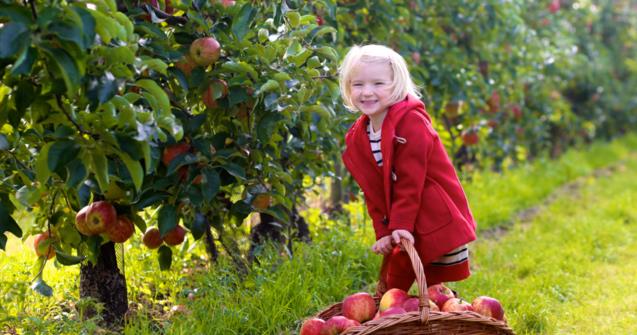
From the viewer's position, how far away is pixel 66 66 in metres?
1.90

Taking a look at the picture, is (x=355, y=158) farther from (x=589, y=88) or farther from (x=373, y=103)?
(x=589, y=88)

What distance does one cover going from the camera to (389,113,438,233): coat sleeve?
2617 millimetres

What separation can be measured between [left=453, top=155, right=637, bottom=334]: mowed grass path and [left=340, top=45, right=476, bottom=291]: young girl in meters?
0.70

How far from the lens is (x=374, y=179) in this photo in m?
2.81

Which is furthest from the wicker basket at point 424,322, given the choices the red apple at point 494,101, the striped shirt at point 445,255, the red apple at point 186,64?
the red apple at point 494,101

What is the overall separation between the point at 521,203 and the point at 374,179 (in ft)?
10.9

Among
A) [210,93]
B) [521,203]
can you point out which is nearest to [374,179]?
[210,93]

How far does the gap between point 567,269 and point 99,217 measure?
2560 millimetres

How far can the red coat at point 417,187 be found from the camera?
2.63 m

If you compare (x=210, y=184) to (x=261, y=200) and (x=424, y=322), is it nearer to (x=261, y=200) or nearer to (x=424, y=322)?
(x=261, y=200)

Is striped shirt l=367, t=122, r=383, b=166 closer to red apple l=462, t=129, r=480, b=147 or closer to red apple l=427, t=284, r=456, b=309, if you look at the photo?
red apple l=427, t=284, r=456, b=309

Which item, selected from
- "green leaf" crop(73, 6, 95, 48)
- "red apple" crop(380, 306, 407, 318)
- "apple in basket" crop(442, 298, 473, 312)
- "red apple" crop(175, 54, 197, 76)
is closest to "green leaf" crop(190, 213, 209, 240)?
"red apple" crop(175, 54, 197, 76)

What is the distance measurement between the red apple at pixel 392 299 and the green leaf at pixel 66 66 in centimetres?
116

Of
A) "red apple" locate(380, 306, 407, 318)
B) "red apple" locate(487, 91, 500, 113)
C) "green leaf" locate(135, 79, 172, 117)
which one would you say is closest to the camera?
"green leaf" locate(135, 79, 172, 117)
